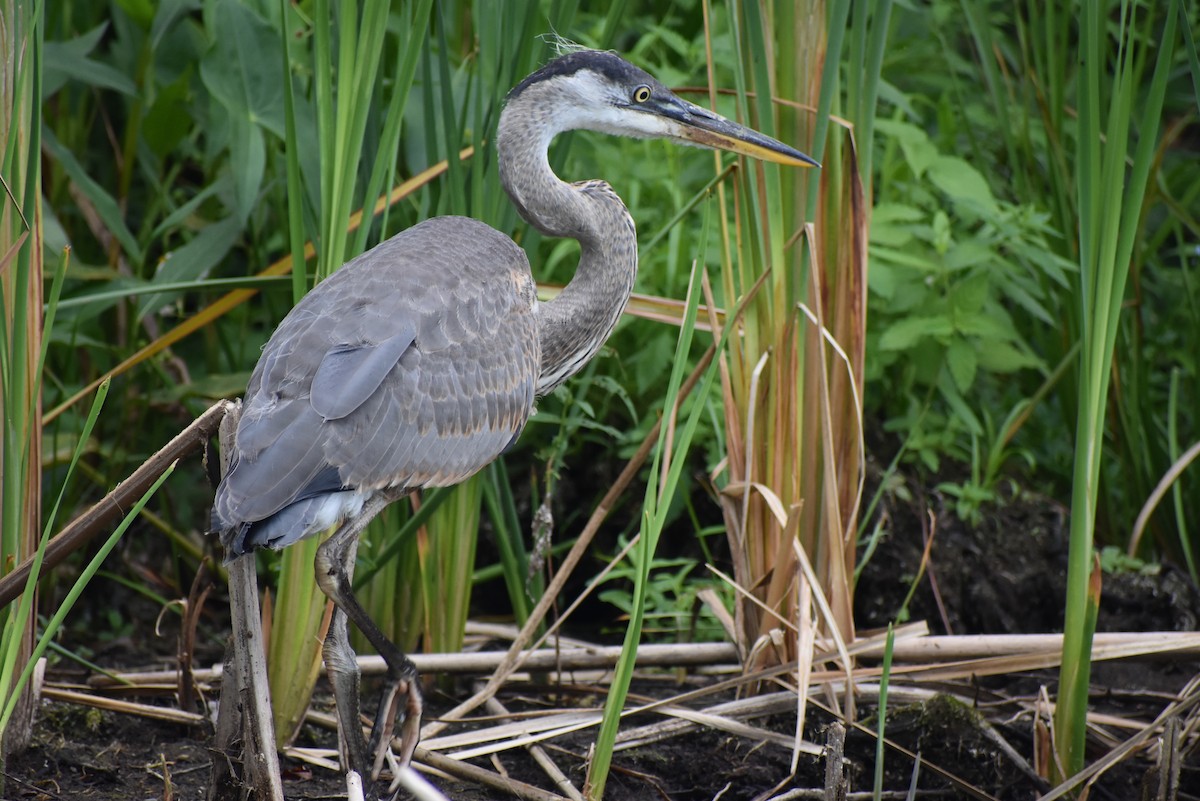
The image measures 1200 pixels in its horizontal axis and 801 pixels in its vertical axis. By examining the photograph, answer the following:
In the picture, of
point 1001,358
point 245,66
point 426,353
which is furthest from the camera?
point 1001,358

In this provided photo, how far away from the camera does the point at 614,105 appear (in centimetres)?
294

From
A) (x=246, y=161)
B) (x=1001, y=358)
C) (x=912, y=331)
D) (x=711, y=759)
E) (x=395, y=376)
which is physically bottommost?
(x=711, y=759)

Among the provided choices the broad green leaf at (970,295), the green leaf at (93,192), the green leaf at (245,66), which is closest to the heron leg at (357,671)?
the green leaf at (245,66)

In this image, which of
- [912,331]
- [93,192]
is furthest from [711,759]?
[93,192]

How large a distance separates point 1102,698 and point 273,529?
6.83 feet

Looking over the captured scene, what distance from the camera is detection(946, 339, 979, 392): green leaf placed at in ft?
11.2

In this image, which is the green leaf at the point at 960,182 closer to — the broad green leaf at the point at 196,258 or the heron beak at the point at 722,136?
the heron beak at the point at 722,136

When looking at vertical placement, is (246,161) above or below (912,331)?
above

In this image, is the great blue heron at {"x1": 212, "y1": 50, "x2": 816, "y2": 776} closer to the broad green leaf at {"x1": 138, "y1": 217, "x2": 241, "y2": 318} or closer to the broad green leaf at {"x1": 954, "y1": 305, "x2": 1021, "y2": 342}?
the broad green leaf at {"x1": 138, "y1": 217, "x2": 241, "y2": 318}

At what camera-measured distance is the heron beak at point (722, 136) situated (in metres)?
2.65

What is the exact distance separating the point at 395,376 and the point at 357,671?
2.02ft

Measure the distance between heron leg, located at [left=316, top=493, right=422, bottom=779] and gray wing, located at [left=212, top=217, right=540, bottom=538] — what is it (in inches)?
5.3

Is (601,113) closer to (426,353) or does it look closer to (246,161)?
(426,353)

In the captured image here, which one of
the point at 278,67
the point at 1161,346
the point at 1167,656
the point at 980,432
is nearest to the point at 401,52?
the point at 278,67
